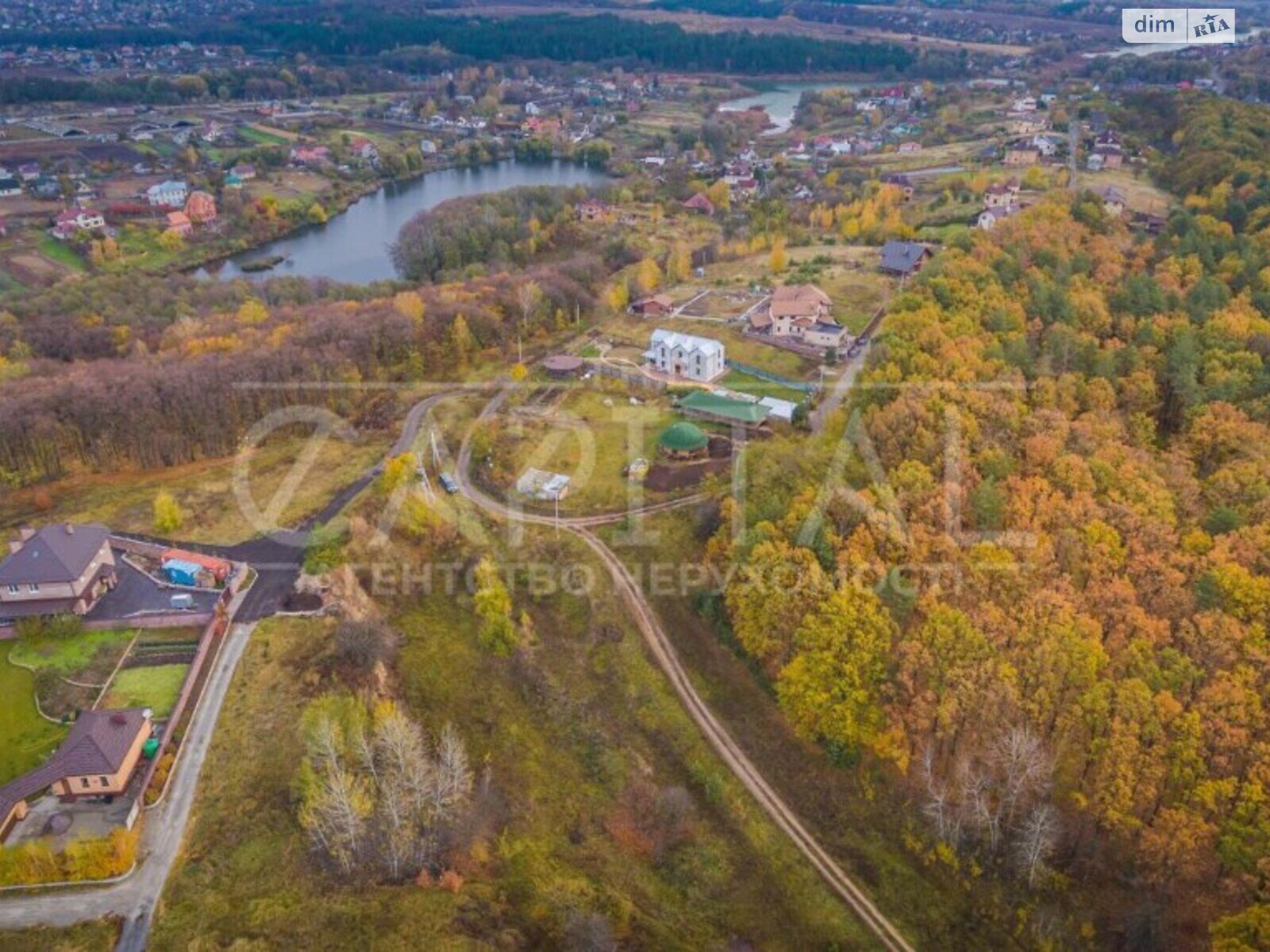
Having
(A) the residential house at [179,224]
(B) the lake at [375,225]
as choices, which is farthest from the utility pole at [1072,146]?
(A) the residential house at [179,224]

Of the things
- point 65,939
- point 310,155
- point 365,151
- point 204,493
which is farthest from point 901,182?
point 65,939

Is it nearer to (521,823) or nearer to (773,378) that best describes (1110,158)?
(773,378)

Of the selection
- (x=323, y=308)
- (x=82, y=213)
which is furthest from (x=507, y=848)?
(x=82, y=213)

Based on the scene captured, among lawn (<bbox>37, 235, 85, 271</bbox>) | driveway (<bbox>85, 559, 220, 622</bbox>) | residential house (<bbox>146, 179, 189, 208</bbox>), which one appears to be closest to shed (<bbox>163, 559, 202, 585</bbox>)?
driveway (<bbox>85, 559, 220, 622</bbox>)

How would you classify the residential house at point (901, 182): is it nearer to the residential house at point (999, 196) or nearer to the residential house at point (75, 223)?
the residential house at point (999, 196)

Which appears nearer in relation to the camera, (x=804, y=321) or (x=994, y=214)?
(x=804, y=321)

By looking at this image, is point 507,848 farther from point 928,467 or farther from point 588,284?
point 588,284
